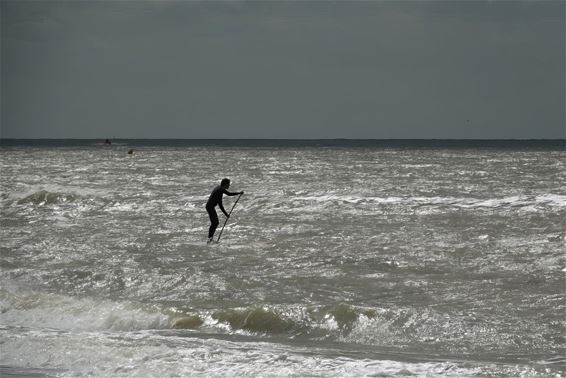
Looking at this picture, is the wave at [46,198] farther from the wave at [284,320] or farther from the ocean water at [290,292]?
the wave at [284,320]

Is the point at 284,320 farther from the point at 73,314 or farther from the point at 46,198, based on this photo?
the point at 46,198

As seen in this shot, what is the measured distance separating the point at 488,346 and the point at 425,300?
224 centimetres

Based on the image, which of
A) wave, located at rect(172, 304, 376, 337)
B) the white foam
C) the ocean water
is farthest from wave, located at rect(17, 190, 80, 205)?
wave, located at rect(172, 304, 376, 337)

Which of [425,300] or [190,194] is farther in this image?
[190,194]

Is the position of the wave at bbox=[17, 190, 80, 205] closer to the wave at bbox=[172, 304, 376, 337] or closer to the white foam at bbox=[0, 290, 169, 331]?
the white foam at bbox=[0, 290, 169, 331]

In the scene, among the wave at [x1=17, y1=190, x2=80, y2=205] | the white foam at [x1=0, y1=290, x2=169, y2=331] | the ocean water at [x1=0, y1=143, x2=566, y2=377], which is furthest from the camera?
the wave at [x1=17, y1=190, x2=80, y2=205]

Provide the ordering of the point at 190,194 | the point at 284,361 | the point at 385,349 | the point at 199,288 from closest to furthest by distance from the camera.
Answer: the point at 284,361
the point at 385,349
the point at 199,288
the point at 190,194

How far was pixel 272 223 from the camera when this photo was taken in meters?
20.5

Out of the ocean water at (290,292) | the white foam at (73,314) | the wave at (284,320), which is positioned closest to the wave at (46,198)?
the ocean water at (290,292)

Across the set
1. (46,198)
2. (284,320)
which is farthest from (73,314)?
(46,198)

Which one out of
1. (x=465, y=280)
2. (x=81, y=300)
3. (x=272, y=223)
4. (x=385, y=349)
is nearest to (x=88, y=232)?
(x=272, y=223)

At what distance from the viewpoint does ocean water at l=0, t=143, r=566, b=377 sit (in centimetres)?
856

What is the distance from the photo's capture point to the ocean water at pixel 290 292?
28.1 ft

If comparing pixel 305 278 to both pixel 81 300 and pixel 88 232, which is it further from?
pixel 88 232
